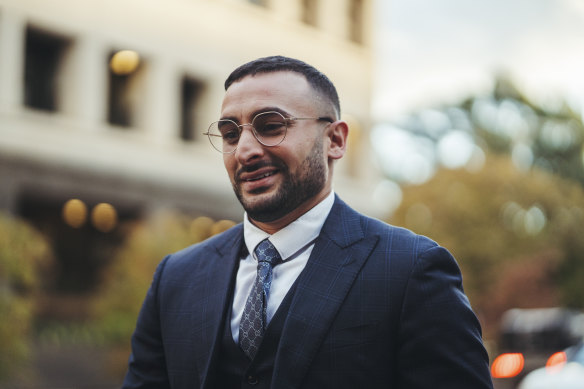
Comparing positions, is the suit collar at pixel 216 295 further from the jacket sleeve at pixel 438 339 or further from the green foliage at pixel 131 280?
the green foliage at pixel 131 280

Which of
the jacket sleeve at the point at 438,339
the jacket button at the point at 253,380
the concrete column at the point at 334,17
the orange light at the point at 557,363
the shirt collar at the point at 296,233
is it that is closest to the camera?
the jacket sleeve at the point at 438,339

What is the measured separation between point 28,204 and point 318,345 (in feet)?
→ 63.1

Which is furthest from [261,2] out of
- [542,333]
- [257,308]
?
[257,308]

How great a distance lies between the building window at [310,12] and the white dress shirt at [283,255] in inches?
944

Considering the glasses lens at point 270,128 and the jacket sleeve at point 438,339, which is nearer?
the jacket sleeve at point 438,339

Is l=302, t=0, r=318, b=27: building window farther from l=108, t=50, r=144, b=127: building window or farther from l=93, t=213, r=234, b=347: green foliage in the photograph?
l=93, t=213, r=234, b=347: green foliage

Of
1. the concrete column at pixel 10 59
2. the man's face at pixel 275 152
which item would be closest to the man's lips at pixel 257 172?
the man's face at pixel 275 152

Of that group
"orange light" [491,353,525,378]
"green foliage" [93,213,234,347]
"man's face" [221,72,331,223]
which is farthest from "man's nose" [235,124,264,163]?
"green foliage" [93,213,234,347]

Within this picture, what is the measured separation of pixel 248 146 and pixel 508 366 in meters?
10.3

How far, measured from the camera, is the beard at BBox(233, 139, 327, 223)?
2811 millimetres

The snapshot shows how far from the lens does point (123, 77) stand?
22547 mm

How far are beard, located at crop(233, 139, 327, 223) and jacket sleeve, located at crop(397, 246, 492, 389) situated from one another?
1.70 ft

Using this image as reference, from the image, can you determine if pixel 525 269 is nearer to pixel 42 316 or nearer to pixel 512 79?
pixel 42 316

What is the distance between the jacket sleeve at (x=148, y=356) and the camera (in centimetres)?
298
